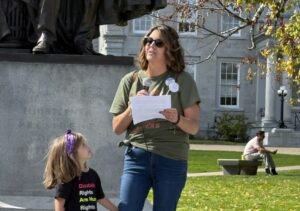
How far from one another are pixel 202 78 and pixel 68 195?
42.2 meters

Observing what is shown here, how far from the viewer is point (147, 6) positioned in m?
7.45

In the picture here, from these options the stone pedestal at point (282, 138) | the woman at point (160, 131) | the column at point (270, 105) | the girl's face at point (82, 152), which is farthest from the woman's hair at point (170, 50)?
the column at point (270, 105)

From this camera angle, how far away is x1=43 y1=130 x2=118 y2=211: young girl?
5520 mm

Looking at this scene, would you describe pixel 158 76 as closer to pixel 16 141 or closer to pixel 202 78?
pixel 16 141

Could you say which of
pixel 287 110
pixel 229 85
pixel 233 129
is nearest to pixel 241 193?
pixel 233 129

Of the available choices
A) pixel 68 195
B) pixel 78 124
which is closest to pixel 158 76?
pixel 68 195

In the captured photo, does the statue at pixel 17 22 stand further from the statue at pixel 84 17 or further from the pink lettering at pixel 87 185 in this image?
the pink lettering at pixel 87 185

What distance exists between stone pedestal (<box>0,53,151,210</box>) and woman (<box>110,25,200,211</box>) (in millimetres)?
1381

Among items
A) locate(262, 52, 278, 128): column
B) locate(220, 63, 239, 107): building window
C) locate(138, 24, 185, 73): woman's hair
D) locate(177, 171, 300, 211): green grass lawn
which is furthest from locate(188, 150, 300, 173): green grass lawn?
locate(220, 63, 239, 107): building window

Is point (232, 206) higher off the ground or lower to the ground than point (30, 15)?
lower

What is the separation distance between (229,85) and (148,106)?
42839mm

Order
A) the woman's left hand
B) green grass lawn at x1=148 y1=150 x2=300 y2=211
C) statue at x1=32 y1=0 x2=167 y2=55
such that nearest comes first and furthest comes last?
1. the woman's left hand
2. statue at x1=32 y1=0 x2=167 y2=55
3. green grass lawn at x1=148 y1=150 x2=300 y2=211

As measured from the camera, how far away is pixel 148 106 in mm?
5566

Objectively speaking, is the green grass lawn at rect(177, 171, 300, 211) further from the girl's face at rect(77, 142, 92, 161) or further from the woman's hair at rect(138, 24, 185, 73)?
the girl's face at rect(77, 142, 92, 161)
